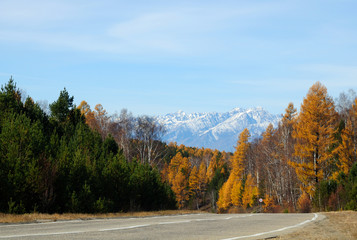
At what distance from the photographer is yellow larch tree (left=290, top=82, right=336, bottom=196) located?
35.4m

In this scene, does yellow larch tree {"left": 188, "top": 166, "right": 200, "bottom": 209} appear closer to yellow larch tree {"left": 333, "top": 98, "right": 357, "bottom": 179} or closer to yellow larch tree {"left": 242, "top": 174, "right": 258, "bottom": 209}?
yellow larch tree {"left": 242, "top": 174, "right": 258, "bottom": 209}

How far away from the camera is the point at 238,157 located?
8662 centimetres

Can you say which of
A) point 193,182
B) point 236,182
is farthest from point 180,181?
point 236,182

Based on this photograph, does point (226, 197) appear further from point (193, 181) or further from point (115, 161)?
point (115, 161)

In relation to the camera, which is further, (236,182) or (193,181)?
(193,181)

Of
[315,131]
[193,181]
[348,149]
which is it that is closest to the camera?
[315,131]

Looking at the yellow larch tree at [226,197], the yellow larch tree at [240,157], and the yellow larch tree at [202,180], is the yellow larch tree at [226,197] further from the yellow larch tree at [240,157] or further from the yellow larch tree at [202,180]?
the yellow larch tree at [202,180]

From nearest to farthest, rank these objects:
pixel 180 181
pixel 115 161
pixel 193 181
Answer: pixel 115 161, pixel 180 181, pixel 193 181

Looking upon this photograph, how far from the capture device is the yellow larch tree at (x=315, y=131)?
116ft

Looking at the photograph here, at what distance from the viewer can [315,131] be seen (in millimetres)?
35781

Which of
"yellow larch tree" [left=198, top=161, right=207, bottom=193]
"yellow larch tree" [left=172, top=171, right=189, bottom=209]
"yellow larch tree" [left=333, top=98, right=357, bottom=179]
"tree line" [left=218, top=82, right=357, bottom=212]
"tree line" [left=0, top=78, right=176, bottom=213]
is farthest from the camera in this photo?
"yellow larch tree" [left=198, top=161, right=207, bottom=193]

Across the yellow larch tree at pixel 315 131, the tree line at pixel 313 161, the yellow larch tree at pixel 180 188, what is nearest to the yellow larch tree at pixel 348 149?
the tree line at pixel 313 161

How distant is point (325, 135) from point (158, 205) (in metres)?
18.9

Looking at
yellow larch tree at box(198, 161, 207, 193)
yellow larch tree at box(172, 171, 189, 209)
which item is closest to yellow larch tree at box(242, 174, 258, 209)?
yellow larch tree at box(172, 171, 189, 209)
